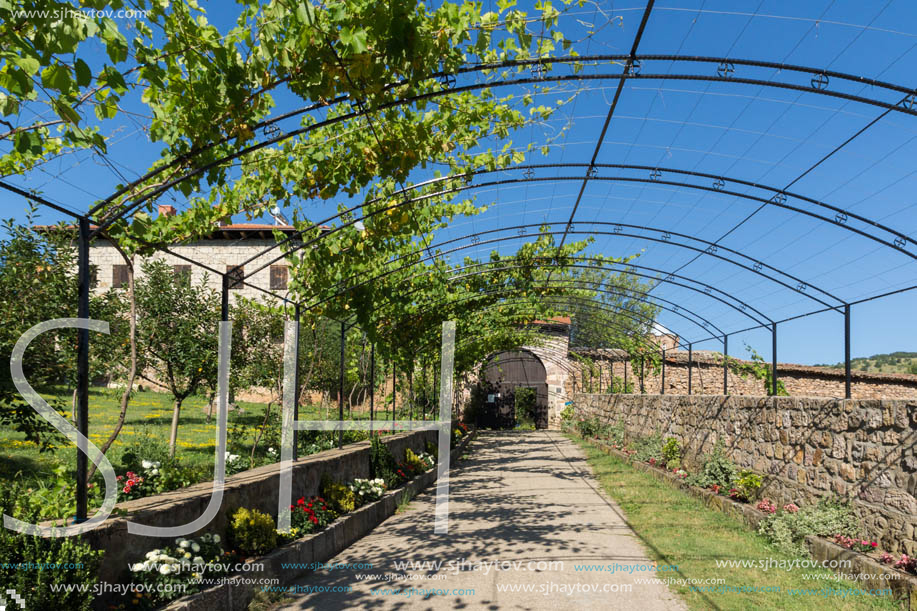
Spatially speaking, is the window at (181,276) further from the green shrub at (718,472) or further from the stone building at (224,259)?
the stone building at (224,259)

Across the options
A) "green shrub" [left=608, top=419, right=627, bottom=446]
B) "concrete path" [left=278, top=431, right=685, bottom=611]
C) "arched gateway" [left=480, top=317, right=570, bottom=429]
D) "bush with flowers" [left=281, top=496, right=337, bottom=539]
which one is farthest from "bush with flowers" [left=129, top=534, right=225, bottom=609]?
"arched gateway" [left=480, top=317, right=570, bottom=429]

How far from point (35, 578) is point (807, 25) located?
21.3 feet

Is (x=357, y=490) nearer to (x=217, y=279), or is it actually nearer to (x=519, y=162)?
(x=519, y=162)

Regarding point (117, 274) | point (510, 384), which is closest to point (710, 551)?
point (117, 274)

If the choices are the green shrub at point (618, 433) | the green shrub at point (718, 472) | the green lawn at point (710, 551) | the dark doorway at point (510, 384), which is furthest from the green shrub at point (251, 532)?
the dark doorway at point (510, 384)

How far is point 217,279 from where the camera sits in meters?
27.3

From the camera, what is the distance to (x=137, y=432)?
11867 mm

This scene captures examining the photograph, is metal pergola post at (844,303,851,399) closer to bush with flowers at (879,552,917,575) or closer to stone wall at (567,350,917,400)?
bush with flowers at (879,552,917,575)

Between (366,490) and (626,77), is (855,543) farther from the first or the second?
(366,490)

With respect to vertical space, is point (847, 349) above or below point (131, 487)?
above

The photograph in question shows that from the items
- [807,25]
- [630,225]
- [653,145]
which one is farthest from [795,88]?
[630,225]

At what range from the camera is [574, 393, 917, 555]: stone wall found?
5.67 m

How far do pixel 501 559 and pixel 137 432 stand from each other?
8.18 m

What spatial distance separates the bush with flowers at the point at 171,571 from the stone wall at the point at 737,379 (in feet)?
42.6
